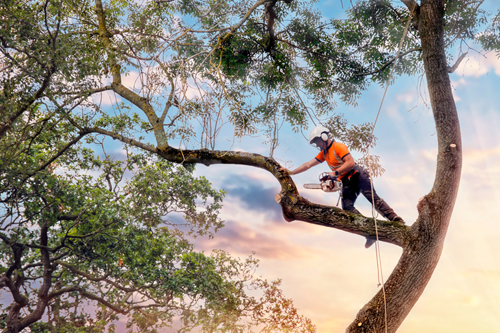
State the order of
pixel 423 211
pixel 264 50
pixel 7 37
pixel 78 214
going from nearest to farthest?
pixel 423 211 < pixel 7 37 < pixel 264 50 < pixel 78 214

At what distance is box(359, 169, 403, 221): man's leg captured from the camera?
4.16 metres

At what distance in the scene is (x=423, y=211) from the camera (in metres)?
3.67

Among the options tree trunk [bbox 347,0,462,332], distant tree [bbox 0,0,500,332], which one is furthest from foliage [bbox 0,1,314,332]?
tree trunk [bbox 347,0,462,332]

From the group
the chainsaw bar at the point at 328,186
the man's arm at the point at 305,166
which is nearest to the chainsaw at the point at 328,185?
the chainsaw bar at the point at 328,186

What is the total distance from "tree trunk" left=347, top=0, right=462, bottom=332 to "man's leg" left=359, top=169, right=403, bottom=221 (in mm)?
461

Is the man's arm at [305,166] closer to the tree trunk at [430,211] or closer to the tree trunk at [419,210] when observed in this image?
the tree trunk at [419,210]

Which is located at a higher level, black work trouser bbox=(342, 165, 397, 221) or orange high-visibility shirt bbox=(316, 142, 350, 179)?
orange high-visibility shirt bbox=(316, 142, 350, 179)

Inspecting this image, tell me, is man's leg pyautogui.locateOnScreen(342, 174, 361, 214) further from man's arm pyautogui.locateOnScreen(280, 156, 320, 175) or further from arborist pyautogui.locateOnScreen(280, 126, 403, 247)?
man's arm pyautogui.locateOnScreen(280, 156, 320, 175)

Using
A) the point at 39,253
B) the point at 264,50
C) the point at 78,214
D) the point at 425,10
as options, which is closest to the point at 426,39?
the point at 425,10

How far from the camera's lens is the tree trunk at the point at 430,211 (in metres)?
3.33

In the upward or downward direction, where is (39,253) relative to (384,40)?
downward

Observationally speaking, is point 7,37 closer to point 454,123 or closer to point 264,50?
point 264,50

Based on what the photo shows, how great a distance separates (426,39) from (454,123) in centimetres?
110

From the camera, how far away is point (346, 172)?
4.24 metres
